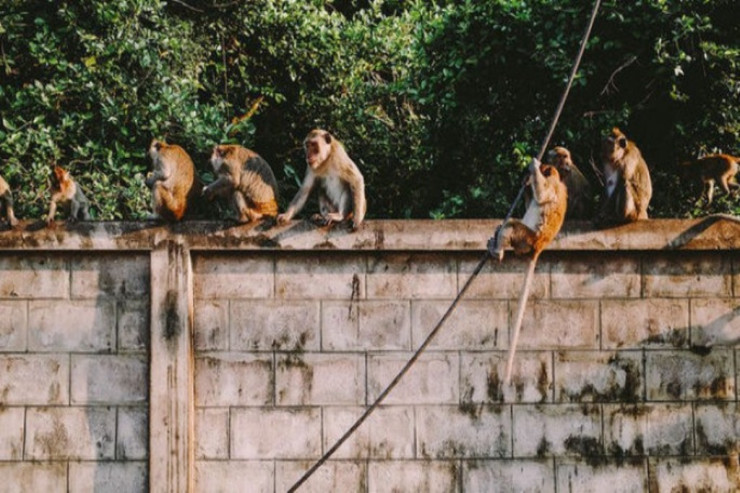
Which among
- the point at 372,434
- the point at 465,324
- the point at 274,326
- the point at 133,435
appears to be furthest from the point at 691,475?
the point at 133,435

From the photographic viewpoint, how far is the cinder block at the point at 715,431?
6.67 metres

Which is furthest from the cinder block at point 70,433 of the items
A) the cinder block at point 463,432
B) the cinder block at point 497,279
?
the cinder block at point 497,279

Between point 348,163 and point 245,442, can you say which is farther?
point 348,163

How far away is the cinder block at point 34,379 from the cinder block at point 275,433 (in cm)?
121

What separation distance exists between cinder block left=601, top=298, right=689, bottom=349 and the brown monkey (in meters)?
2.66

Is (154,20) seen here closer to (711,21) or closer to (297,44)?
(297,44)

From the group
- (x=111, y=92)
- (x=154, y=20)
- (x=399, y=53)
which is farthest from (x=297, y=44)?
(x=111, y=92)

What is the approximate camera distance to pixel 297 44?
509 inches

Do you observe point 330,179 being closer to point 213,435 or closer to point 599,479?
point 213,435

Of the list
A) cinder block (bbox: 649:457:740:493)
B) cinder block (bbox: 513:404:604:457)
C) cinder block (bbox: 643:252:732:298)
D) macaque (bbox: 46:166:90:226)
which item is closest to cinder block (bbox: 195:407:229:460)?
cinder block (bbox: 513:404:604:457)

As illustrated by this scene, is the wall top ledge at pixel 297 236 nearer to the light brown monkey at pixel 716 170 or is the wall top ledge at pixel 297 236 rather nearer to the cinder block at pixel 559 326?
the cinder block at pixel 559 326

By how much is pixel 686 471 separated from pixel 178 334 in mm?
3648

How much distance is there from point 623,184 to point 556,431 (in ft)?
6.21

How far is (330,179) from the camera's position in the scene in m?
7.47
